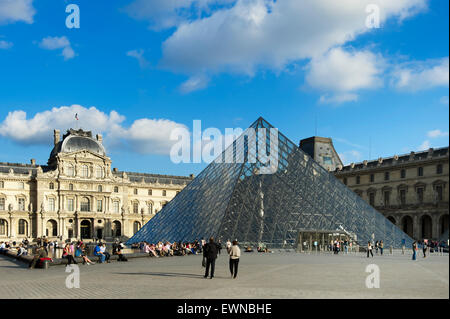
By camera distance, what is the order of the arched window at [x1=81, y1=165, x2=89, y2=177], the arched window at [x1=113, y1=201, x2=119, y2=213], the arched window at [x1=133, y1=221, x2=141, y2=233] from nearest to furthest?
the arched window at [x1=81, y1=165, x2=89, y2=177]
the arched window at [x1=113, y1=201, x2=119, y2=213]
the arched window at [x1=133, y1=221, x2=141, y2=233]

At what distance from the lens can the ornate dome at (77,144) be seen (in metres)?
69.8

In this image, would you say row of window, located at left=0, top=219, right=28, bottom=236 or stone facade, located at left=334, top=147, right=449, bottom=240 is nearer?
stone facade, located at left=334, top=147, right=449, bottom=240

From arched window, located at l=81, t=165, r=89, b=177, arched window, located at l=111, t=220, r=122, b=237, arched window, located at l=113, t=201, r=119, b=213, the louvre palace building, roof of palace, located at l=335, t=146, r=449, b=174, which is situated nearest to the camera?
roof of palace, located at l=335, t=146, r=449, b=174

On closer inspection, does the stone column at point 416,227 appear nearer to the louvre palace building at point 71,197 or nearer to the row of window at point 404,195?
the row of window at point 404,195

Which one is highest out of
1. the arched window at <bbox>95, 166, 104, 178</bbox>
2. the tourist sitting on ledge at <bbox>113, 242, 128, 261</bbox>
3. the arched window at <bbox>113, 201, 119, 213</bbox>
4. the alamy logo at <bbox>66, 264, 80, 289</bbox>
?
the arched window at <bbox>95, 166, 104, 178</bbox>

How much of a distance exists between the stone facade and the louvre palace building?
33721 mm

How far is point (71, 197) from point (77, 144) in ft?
25.2

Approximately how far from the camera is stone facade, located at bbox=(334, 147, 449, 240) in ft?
168

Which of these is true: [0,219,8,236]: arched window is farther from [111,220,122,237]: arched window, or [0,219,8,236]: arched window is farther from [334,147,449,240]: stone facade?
[334,147,449,240]: stone facade

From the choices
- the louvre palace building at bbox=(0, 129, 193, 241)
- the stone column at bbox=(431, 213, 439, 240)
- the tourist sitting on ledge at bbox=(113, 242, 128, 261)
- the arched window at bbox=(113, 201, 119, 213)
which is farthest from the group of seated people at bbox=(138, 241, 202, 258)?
the arched window at bbox=(113, 201, 119, 213)

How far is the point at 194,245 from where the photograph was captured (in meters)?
27.5

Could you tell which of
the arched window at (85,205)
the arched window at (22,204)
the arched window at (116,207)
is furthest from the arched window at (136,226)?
the arched window at (22,204)
